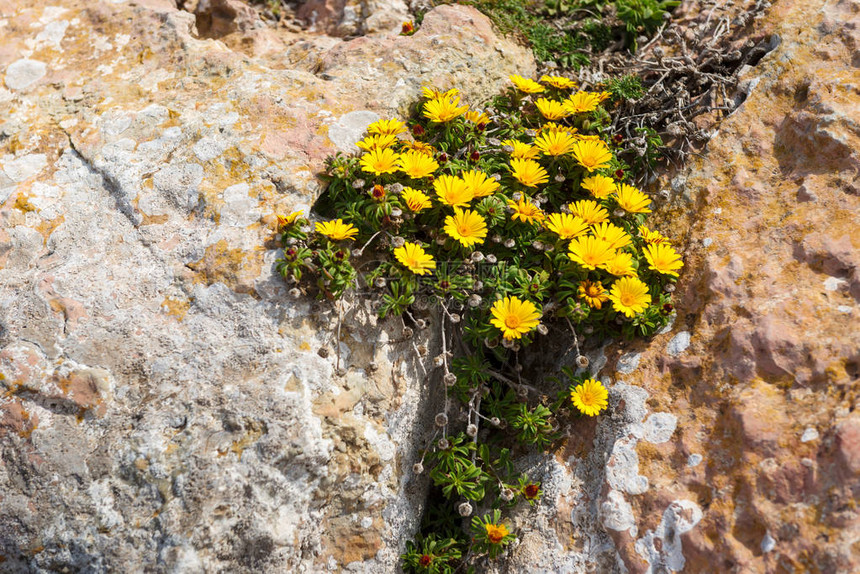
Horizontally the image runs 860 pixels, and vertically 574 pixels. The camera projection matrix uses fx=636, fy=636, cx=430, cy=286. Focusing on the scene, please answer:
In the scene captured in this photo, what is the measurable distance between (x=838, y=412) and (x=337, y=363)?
2177 millimetres

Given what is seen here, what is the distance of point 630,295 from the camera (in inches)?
126

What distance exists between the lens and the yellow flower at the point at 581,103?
4.00 metres

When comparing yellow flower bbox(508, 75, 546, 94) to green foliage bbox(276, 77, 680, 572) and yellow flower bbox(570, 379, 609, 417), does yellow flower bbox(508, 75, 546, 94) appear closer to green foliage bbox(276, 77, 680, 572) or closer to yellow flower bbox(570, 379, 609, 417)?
green foliage bbox(276, 77, 680, 572)

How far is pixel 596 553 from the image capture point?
2.83m

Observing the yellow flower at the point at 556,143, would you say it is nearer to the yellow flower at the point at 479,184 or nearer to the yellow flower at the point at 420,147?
the yellow flower at the point at 479,184

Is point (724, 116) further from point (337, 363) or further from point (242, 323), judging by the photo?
point (242, 323)

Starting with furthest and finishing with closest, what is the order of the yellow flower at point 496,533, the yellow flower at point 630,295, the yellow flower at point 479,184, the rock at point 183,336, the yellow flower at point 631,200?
the yellow flower at point 631,200 → the yellow flower at point 479,184 → the yellow flower at point 630,295 → the yellow flower at point 496,533 → the rock at point 183,336

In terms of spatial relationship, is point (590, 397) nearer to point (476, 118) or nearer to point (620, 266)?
point (620, 266)

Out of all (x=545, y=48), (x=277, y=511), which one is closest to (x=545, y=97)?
(x=545, y=48)

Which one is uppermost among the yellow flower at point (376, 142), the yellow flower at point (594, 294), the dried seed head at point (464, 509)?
the yellow flower at point (376, 142)

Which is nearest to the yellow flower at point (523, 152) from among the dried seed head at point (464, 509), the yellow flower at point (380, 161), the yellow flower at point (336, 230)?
the yellow flower at point (380, 161)

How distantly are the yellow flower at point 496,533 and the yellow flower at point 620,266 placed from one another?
1.35 meters

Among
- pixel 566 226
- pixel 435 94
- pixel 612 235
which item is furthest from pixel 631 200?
pixel 435 94

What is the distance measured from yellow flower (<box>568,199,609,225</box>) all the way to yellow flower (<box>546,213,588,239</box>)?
0.20 ft
